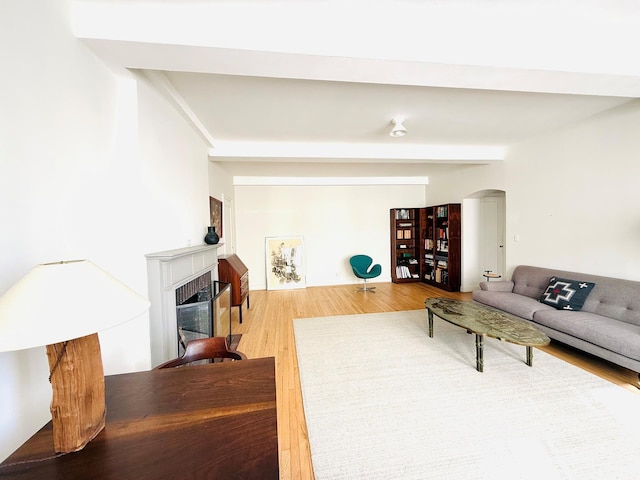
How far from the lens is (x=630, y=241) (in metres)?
2.68

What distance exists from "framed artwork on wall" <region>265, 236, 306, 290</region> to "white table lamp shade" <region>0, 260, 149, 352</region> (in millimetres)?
4990

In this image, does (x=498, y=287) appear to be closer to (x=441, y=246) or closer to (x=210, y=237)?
(x=441, y=246)

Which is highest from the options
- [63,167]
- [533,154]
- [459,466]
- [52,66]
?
[533,154]

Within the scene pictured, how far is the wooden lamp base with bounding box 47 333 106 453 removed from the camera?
73 centimetres

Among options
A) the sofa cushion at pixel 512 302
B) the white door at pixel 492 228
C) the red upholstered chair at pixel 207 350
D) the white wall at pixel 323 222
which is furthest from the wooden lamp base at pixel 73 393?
the white door at pixel 492 228

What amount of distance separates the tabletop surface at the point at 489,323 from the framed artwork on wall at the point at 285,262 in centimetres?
326

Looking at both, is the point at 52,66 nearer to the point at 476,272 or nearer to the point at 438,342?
the point at 438,342

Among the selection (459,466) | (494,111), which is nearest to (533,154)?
(494,111)

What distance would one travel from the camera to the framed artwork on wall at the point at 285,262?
225 inches

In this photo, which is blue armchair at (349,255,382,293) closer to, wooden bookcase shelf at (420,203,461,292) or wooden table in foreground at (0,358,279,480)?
wooden bookcase shelf at (420,203,461,292)

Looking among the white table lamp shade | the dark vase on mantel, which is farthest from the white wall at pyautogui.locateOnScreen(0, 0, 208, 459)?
the dark vase on mantel

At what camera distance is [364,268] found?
229 inches

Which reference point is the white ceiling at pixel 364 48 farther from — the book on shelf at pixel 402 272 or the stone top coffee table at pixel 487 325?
the book on shelf at pixel 402 272

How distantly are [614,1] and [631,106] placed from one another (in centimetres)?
197
